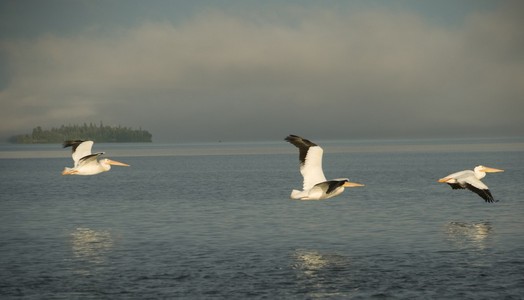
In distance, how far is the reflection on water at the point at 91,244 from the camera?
25391 millimetres

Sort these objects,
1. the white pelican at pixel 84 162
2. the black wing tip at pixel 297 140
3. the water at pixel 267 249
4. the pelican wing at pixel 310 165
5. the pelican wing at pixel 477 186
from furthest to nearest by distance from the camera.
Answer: the white pelican at pixel 84 162 < the pelican wing at pixel 477 186 < the pelican wing at pixel 310 165 < the black wing tip at pixel 297 140 < the water at pixel 267 249

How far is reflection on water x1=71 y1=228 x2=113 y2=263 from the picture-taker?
25391mm

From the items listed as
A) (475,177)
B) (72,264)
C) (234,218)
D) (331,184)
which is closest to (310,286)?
(331,184)

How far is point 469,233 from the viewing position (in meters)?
30.1

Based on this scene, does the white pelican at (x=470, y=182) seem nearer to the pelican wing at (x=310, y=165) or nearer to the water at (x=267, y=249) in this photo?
the water at (x=267, y=249)

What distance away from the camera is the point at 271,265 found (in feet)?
75.1

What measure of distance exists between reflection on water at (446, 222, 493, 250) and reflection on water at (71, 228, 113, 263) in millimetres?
11924

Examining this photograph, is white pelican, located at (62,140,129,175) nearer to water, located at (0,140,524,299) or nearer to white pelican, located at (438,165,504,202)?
water, located at (0,140,524,299)

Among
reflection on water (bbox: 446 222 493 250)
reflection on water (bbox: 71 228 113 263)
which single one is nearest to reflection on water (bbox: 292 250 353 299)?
reflection on water (bbox: 446 222 493 250)

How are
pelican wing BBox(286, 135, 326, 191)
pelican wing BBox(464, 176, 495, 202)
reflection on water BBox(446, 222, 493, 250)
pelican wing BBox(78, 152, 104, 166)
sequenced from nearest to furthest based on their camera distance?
1. pelican wing BBox(286, 135, 326, 191)
2. reflection on water BBox(446, 222, 493, 250)
3. pelican wing BBox(464, 176, 495, 202)
4. pelican wing BBox(78, 152, 104, 166)

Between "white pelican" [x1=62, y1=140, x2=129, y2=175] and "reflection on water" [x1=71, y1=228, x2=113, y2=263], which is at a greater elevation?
"white pelican" [x1=62, y1=140, x2=129, y2=175]

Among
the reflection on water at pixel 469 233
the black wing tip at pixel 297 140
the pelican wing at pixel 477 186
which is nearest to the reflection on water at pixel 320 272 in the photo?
the black wing tip at pixel 297 140

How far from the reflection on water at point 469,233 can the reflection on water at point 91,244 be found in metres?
11.9

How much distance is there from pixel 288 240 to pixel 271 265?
5713 mm
